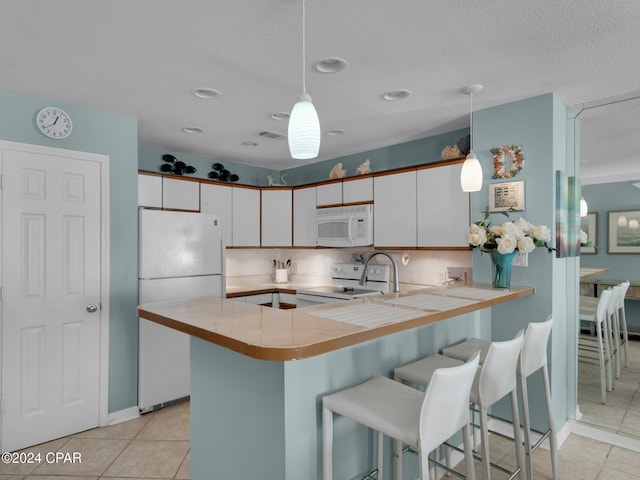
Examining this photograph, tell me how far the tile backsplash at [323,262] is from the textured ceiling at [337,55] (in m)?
1.30

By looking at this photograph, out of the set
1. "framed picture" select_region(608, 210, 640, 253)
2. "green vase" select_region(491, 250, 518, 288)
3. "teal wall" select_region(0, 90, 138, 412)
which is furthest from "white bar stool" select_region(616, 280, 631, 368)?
"teal wall" select_region(0, 90, 138, 412)

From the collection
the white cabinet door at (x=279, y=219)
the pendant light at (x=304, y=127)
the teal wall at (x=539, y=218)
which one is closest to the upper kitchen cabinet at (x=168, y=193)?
the white cabinet door at (x=279, y=219)

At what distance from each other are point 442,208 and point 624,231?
4.19ft

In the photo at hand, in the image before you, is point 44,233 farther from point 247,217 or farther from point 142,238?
point 247,217

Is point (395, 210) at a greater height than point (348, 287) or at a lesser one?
greater

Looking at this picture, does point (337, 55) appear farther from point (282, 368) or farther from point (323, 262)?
point (323, 262)

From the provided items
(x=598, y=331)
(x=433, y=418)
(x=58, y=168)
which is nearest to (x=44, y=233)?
(x=58, y=168)

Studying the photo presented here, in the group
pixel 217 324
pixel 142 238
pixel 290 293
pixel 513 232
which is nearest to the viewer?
pixel 217 324

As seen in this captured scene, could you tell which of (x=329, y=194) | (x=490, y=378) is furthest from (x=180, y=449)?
(x=329, y=194)

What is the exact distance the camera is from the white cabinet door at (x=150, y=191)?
3.56 metres

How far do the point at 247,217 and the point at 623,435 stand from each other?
3890mm

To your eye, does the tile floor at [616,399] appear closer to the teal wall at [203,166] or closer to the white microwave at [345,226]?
the white microwave at [345,226]

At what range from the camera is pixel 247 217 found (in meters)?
4.59

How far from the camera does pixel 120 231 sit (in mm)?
3105
